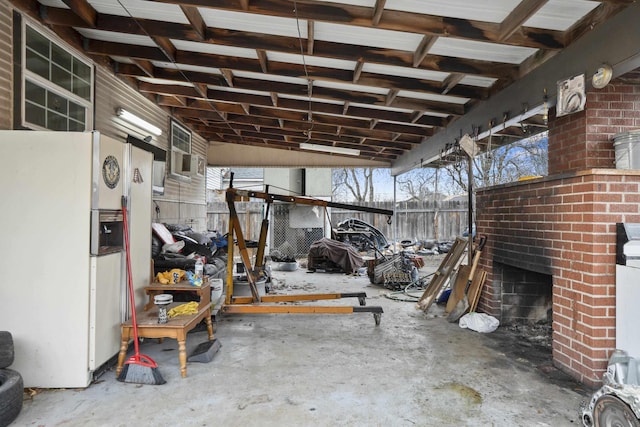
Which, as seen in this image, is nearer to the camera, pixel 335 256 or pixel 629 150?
pixel 629 150

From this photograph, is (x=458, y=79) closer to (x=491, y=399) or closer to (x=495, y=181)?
(x=491, y=399)

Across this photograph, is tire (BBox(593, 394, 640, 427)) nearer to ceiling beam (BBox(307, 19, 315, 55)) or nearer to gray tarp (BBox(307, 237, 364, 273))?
ceiling beam (BBox(307, 19, 315, 55))

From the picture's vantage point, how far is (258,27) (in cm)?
389

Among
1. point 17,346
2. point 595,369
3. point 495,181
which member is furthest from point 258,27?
point 495,181

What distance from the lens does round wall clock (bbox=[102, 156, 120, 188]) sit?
3.12 metres

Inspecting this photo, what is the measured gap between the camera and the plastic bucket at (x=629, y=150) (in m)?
3.06

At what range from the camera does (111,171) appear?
3215 mm

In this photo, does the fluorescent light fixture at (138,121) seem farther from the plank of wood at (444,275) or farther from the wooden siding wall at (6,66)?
the plank of wood at (444,275)

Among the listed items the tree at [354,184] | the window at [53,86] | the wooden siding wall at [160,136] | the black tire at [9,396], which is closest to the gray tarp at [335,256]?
the wooden siding wall at [160,136]

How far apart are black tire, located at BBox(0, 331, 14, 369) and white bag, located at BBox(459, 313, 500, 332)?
4.43m

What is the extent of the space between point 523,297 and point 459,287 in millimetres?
782

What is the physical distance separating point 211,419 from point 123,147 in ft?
7.93

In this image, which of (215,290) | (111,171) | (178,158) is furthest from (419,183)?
(111,171)

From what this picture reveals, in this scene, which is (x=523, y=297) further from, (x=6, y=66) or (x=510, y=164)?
(x=510, y=164)
